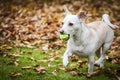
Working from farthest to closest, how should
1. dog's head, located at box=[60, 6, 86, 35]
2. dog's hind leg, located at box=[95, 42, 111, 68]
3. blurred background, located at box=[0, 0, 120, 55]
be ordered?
blurred background, located at box=[0, 0, 120, 55], dog's hind leg, located at box=[95, 42, 111, 68], dog's head, located at box=[60, 6, 86, 35]

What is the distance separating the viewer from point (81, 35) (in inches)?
243

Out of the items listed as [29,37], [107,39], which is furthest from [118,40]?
[29,37]

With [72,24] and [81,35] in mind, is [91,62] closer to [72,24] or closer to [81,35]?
[81,35]

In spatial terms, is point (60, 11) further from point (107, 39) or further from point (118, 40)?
point (107, 39)

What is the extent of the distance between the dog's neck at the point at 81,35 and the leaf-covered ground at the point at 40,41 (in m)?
0.75

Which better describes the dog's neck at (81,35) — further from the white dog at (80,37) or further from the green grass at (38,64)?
the green grass at (38,64)

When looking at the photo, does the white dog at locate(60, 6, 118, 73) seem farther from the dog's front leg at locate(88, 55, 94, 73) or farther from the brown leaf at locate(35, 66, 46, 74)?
the brown leaf at locate(35, 66, 46, 74)

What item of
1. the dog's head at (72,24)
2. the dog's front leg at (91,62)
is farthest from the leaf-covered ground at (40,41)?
the dog's head at (72,24)

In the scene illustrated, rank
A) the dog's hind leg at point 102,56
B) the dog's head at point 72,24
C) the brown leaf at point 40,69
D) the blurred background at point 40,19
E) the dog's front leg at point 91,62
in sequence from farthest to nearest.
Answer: the blurred background at point 40,19, the dog's hind leg at point 102,56, the brown leaf at point 40,69, the dog's front leg at point 91,62, the dog's head at point 72,24

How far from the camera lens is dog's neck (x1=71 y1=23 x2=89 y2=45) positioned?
6.12 m

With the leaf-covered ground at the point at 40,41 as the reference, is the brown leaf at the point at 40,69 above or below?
below

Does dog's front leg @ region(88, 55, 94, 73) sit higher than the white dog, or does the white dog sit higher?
the white dog

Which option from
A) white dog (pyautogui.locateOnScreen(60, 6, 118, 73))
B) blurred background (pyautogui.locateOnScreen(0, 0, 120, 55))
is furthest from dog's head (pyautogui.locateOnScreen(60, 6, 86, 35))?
blurred background (pyautogui.locateOnScreen(0, 0, 120, 55))

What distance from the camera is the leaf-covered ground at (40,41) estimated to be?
6414 millimetres
